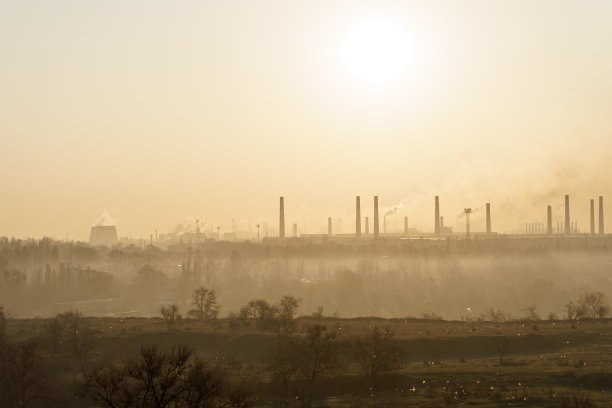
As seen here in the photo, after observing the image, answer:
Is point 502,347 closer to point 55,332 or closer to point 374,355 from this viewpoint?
point 374,355

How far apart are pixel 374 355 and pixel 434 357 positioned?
13.1 meters

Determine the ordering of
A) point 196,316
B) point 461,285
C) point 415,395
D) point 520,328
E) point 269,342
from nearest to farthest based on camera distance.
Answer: point 415,395
point 269,342
point 520,328
point 196,316
point 461,285

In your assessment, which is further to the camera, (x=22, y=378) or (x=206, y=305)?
(x=206, y=305)

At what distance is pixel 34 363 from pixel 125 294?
9481 centimetres

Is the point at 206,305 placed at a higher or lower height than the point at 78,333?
higher

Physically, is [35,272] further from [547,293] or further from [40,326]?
[547,293]

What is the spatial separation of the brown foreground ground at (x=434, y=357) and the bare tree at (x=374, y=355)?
556 mm

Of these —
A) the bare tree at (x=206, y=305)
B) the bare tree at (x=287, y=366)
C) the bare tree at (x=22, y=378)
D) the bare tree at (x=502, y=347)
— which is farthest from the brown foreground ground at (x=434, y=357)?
the bare tree at (x=206, y=305)

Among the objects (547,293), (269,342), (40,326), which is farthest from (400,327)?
(547,293)

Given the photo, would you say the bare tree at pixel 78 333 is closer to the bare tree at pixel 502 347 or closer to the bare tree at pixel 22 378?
the bare tree at pixel 22 378

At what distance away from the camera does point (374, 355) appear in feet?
157

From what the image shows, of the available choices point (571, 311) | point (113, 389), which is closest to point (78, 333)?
point (113, 389)

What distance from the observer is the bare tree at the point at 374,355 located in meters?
46.7

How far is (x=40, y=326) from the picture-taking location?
7381 cm
